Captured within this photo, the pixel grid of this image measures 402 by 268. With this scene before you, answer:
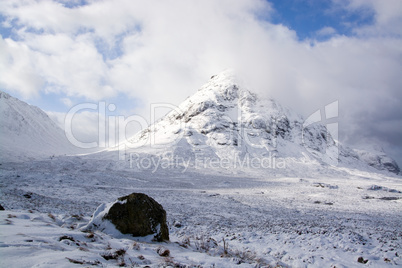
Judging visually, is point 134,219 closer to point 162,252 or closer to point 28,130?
point 162,252

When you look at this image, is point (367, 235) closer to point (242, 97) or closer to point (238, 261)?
point (238, 261)

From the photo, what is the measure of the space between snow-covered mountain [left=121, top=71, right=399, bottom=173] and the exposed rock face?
70977mm

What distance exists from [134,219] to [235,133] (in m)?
95.9

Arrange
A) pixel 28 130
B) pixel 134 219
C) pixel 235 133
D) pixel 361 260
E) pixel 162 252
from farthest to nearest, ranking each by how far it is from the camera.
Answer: pixel 28 130
pixel 235 133
pixel 361 260
pixel 134 219
pixel 162 252

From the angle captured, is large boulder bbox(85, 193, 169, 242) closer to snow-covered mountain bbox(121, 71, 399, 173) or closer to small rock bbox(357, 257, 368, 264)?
small rock bbox(357, 257, 368, 264)

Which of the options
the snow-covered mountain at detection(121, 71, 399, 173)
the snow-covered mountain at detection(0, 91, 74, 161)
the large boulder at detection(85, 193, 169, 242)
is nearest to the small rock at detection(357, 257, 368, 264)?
the large boulder at detection(85, 193, 169, 242)

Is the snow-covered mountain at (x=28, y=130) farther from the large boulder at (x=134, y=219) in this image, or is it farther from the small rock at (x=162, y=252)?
the small rock at (x=162, y=252)

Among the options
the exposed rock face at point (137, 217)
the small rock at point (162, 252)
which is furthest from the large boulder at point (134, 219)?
the small rock at point (162, 252)

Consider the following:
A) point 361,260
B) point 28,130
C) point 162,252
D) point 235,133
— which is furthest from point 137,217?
point 28,130

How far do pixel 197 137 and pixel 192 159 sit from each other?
19152 millimetres

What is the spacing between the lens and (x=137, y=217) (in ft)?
25.0

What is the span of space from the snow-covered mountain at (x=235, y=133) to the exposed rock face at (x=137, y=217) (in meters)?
71.0

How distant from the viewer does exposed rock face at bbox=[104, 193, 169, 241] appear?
7547 millimetres

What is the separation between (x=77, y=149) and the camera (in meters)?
121
